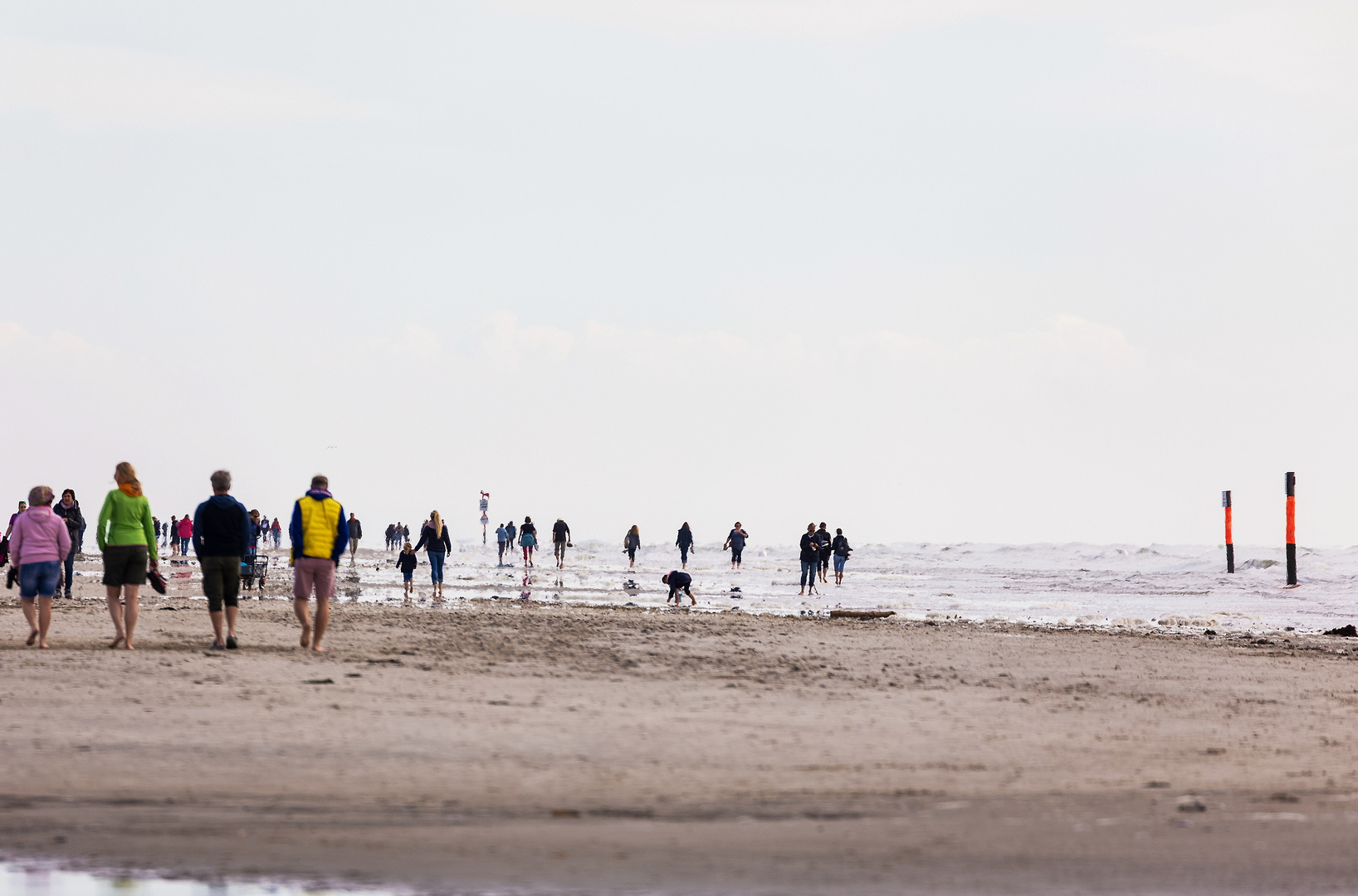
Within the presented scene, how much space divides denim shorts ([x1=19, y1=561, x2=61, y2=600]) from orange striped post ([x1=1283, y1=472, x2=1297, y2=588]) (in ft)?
112

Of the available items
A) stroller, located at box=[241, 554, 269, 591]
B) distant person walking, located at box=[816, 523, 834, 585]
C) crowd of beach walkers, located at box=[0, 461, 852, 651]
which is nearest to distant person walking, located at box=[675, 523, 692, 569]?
distant person walking, located at box=[816, 523, 834, 585]

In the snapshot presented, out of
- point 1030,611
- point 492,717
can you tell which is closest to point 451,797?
point 492,717

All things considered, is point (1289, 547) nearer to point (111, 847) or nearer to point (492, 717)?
point (492, 717)

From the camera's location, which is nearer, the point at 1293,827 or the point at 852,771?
the point at 1293,827

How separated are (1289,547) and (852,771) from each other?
1354 inches

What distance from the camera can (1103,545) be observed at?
83.3 meters

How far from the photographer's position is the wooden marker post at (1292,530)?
37.7m

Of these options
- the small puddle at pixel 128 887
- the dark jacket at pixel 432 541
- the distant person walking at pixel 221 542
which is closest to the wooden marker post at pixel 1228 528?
the dark jacket at pixel 432 541

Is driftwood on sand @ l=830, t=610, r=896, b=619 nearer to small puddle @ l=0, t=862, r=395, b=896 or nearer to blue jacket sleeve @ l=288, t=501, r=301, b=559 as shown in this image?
blue jacket sleeve @ l=288, t=501, r=301, b=559

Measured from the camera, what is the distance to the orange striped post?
1483 inches

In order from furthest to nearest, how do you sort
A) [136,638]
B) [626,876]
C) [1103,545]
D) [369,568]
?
[1103,545], [369,568], [136,638], [626,876]

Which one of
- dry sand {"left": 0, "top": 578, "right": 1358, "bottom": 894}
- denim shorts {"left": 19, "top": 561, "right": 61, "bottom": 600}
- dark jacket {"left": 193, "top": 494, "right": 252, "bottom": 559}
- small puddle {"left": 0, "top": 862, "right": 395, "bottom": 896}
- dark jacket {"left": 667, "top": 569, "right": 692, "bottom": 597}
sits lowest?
small puddle {"left": 0, "top": 862, "right": 395, "bottom": 896}

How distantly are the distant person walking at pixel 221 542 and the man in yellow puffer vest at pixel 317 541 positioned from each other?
0.53 metres

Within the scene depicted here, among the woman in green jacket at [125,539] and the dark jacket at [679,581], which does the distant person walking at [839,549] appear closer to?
→ the dark jacket at [679,581]
